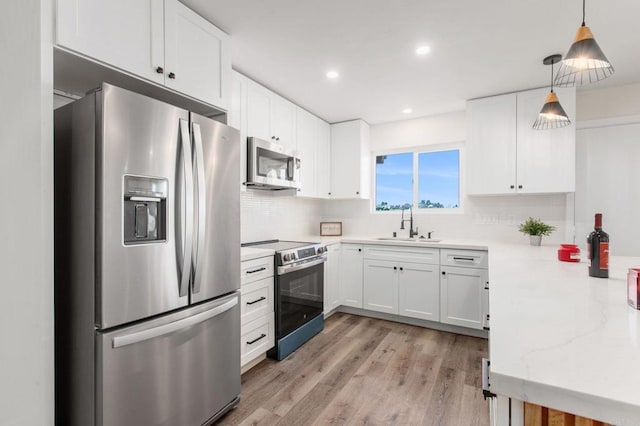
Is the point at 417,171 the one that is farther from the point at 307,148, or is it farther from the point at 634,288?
the point at 634,288

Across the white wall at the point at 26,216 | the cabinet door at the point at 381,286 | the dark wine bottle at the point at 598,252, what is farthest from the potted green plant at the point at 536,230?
the white wall at the point at 26,216

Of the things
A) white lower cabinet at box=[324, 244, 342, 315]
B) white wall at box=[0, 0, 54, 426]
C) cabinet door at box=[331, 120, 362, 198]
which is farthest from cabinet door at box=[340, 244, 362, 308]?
white wall at box=[0, 0, 54, 426]

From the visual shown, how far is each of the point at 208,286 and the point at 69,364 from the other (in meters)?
0.65

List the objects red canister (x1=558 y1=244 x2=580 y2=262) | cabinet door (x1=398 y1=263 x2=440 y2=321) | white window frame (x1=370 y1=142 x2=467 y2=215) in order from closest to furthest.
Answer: red canister (x1=558 y1=244 x2=580 y2=262), cabinet door (x1=398 y1=263 x2=440 y2=321), white window frame (x1=370 y1=142 x2=467 y2=215)

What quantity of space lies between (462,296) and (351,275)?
47.8 inches

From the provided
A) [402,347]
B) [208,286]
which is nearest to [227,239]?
[208,286]

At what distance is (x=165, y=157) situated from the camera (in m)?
1.47

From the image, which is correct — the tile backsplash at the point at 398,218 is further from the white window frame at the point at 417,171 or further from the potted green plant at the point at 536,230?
the potted green plant at the point at 536,230

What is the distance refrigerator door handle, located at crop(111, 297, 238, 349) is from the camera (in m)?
1.29

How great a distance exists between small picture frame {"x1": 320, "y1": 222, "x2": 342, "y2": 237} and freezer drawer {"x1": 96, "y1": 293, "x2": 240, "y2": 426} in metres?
2.35

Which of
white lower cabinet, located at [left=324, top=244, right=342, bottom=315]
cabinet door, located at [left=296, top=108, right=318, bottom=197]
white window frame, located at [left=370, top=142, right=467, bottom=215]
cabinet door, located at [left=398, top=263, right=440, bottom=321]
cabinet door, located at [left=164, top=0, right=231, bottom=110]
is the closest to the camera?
cabinet door, located at [left=164, top=0, right=231, bottom=110]

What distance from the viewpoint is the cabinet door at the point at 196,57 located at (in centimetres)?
172

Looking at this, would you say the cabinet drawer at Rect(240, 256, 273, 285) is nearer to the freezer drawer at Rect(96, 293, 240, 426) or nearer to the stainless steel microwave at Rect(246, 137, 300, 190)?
the freezer drawer at Rect(96, 293, 240, 426)

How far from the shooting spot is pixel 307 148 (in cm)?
365
